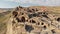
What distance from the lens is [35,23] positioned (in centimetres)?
204

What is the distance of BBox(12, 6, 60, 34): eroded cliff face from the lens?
1.90 meters

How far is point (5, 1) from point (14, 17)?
3.86 ft

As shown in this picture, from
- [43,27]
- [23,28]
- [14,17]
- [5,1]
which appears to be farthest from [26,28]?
[5,1]

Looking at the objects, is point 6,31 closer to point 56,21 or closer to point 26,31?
point 26,31

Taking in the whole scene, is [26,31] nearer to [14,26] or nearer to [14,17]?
[14,26]

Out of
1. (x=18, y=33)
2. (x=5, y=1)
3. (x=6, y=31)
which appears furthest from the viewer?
(x=5, y=1)

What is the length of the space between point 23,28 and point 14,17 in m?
0.33

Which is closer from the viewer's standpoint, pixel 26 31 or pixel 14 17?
pixel 26 31

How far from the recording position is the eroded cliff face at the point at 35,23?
6.24 feet

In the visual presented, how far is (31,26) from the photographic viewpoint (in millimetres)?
1979

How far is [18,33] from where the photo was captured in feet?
6.12

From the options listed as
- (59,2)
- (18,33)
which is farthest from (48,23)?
(59,2)

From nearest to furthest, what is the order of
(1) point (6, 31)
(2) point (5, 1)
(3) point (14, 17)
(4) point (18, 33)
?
(4) point (18, 33), (1) point (6, 31), (3) point (14, 17), (2) point (5, 1)

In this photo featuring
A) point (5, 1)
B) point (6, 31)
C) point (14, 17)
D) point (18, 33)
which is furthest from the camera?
point (5, 1)
